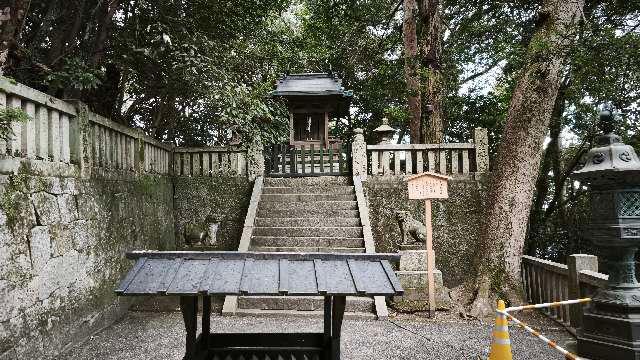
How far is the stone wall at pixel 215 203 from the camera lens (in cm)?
942

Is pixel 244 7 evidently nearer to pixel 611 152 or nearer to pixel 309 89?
pixel 309 89

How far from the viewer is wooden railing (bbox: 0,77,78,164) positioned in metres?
3.99

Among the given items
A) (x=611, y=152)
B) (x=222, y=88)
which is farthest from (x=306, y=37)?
(x=611, y=152)

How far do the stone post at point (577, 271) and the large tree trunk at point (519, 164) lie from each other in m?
1.26

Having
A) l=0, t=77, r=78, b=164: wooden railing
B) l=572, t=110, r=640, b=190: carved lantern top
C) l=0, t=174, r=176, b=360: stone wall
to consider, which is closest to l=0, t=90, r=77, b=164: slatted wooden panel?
l=0, t=77, r=78, b=164: wooden railing

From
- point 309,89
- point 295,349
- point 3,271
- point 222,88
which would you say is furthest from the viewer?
point 309,89

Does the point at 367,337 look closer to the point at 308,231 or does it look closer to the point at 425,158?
the point at 308,231

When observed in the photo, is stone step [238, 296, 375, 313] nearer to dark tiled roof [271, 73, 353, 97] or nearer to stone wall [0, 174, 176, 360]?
stone wall [0, 174, 176, 360]

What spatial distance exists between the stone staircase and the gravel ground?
378mm

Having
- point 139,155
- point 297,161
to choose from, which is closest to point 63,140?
point 139,155

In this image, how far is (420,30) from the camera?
32.4 ft

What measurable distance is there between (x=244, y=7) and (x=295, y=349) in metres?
6.95

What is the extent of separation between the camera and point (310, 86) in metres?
13.2

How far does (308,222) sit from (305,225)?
0.09 m
